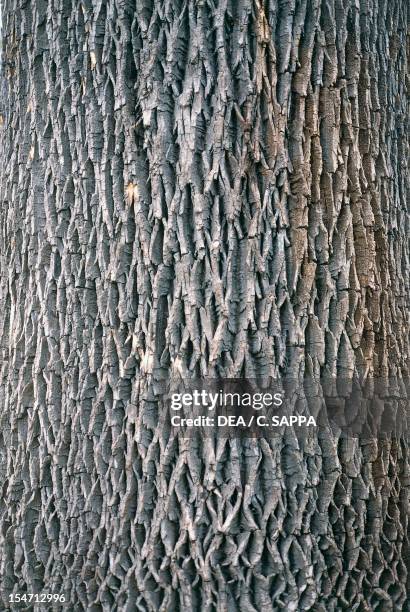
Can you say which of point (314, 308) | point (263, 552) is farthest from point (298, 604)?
point (314, 308)

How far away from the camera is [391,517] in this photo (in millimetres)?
2568

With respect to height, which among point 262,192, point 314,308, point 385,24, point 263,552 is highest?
point 385,24

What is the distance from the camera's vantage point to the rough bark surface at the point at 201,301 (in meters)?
2.41

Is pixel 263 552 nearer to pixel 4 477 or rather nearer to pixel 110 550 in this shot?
pixel 110 550

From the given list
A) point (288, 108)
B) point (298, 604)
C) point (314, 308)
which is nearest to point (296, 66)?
point (288, 108)

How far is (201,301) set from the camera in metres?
2.42

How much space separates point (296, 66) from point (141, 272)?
818 millimetres

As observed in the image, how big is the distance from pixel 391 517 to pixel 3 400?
4.51ft

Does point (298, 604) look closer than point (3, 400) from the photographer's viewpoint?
Yes

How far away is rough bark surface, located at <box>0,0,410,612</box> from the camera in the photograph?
2406mm

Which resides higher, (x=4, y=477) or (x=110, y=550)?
(x=4, y=477)

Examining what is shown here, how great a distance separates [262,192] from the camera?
246 centimetres

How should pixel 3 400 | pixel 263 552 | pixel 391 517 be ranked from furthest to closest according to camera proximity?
pixel 3 400, pixel 391 517, pixel 263 552

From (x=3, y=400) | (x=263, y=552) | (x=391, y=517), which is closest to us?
(x=263, y=552)
